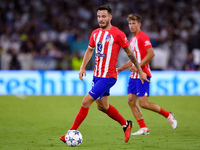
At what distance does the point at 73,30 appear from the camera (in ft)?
69.4

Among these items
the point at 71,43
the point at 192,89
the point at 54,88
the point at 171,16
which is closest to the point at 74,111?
the point at 54,88

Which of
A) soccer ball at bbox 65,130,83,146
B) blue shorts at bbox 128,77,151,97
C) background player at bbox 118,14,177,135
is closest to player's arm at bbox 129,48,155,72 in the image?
background player at bbox 118,14,177,135

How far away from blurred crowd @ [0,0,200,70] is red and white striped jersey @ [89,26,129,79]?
1154cm

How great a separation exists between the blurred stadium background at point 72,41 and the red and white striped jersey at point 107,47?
918 cm

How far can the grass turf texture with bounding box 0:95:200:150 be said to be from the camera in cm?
641

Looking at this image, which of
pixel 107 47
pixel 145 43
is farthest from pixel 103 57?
pixel 145 43

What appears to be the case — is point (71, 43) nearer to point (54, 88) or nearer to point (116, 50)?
point (54, 88)

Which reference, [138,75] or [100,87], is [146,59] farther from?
[100,87]

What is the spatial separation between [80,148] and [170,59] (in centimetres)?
1351

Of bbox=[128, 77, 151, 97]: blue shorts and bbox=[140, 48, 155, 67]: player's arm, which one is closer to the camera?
bbox=[140, 48, 155, 67]: player's arm

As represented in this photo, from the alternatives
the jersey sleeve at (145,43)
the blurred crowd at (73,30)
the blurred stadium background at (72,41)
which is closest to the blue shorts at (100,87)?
the jersey sleeve at (145,43)

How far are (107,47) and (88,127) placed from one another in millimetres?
2608

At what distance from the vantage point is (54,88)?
1559 centimetres

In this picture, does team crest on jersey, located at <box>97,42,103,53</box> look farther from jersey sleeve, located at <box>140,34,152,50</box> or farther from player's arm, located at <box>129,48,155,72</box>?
jersey sleeve, located at <box>140,34,152,50</box>
